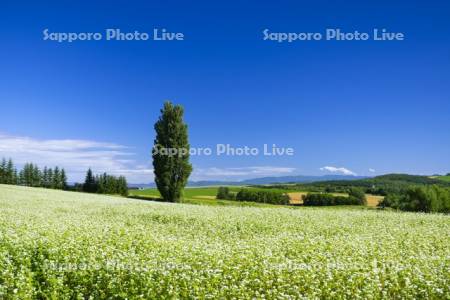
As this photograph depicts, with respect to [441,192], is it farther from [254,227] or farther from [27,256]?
[27,256]

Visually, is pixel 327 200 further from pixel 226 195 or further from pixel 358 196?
pixel 226 195

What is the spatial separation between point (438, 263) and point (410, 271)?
1676 mm

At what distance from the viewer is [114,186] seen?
118312mm

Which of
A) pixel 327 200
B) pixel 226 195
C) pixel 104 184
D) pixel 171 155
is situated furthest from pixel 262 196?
pixel 104 184

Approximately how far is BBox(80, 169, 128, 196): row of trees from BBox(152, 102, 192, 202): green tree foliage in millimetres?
53530

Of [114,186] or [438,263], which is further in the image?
[114,186]

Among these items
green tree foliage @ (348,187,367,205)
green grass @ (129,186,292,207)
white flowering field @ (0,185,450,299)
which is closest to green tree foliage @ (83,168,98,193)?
green grass @ (129,186,292,207)

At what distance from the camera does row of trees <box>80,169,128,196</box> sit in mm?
116500

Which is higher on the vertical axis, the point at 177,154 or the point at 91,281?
the point at 177,154

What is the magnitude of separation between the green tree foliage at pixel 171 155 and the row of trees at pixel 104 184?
2107 inches

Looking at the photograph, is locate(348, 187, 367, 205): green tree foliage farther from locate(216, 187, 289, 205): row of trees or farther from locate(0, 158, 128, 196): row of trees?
locate(0, 158, 128, 196): row of trees

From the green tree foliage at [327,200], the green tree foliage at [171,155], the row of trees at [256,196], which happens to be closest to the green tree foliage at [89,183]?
the row of trees at [256,196]

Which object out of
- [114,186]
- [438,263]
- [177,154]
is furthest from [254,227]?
[114,186]

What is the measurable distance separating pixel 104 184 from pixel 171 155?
58599 millimetres
